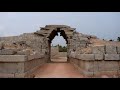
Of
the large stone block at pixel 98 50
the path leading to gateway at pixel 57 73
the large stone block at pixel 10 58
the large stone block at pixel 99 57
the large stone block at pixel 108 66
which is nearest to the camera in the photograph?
the large stone block at pixel 10 58

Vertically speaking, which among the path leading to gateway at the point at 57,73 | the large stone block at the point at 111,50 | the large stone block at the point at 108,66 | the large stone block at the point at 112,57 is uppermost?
the large stone block at the point at 111,50

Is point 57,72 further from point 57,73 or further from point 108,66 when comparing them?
point 108,66

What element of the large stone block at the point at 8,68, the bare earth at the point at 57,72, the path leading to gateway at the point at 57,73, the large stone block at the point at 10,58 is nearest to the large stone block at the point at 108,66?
the bare earth at the point at 57,72

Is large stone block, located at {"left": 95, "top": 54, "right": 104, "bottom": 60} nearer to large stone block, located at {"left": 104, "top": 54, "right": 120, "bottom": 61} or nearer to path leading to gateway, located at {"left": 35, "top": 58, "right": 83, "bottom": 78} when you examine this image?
large stone block, located at {"left": 104, "top": 54, "right": 120, "bottom": 61}

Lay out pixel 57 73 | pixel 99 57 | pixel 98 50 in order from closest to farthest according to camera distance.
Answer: pixel 99 57 → pixel 98 50 → pixel 57 73

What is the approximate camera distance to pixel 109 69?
10.7 meters

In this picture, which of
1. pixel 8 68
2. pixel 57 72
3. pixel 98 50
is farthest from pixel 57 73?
pixel 8 68

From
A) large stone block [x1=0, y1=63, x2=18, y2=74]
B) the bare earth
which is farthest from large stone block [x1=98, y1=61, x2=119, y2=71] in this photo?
large stone block [x1=0, y1=63, x2=18, y2=74]

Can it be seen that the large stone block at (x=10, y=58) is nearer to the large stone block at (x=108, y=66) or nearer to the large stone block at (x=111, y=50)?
the large stone block at (x=108, y=66)

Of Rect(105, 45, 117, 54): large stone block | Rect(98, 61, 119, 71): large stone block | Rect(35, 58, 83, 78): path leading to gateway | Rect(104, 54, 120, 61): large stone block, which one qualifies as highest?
Rect(105, 45, 117, 54): large stone block
